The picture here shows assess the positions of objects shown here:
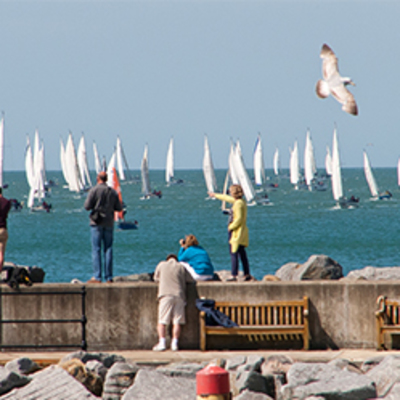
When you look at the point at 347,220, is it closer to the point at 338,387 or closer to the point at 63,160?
the point at 63,160

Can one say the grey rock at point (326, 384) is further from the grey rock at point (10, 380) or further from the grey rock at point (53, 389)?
the grey rock at point (10, 380)

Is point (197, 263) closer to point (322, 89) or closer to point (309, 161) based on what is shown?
point (322, 89)

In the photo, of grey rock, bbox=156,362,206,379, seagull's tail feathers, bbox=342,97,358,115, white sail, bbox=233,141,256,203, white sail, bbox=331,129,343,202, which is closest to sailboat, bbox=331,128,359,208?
white sail, bbox=331,129,343,202

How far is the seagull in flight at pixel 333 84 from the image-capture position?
11.9 metres

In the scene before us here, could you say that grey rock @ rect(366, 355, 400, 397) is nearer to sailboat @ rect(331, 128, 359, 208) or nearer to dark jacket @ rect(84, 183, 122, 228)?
dark jacket @ rect(84, 183, 122, 228)

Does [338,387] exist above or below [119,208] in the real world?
below

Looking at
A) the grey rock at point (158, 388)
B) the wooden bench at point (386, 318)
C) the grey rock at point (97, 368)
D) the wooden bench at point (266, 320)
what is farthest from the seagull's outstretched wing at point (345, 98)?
the grey rock at point (97, 368)

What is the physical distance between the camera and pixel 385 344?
37.1 ft

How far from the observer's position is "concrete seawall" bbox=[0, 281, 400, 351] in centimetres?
1137

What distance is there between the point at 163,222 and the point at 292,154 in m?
61.4

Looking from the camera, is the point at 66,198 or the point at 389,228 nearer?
the point at 389,228

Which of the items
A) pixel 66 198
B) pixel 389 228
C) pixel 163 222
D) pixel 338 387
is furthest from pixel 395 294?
pixel 66 198

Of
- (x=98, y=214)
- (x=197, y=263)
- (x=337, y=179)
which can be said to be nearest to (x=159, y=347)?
(x=197, y=263)

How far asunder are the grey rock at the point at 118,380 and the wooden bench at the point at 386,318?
3179 mm
